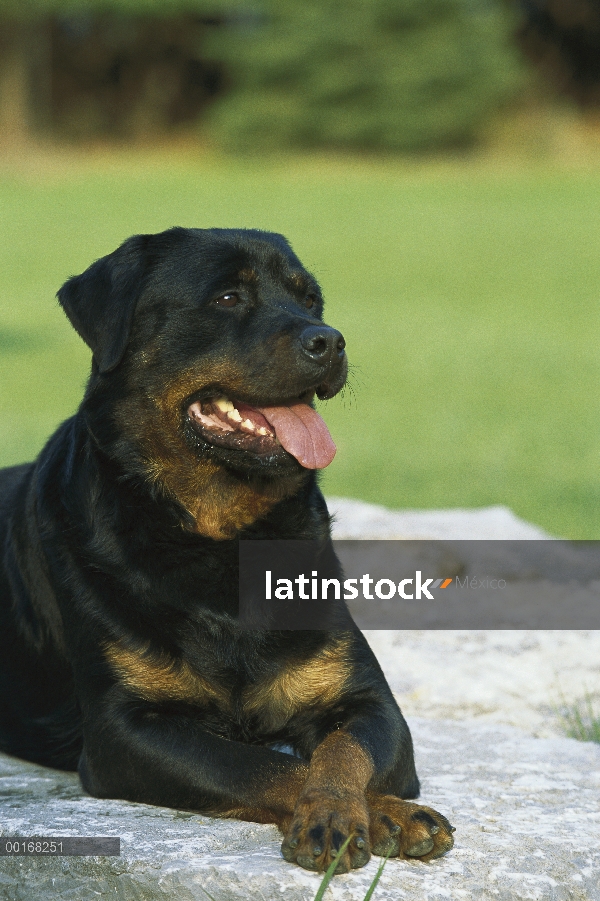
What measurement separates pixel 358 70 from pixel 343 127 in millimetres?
1807

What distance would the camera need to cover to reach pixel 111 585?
399 cm

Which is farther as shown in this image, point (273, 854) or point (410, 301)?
point (410, 301)

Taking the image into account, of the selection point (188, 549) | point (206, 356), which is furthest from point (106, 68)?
point (188, 549)

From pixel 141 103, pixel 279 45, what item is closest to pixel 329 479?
pixel 279 45

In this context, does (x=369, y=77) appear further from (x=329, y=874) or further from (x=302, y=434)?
(x=329, y=874)

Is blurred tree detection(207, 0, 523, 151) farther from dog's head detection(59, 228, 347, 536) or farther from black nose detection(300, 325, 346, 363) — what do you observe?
black nose detection(300, 325, 346, 363)

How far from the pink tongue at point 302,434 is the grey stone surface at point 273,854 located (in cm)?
104

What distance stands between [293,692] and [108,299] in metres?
1.35

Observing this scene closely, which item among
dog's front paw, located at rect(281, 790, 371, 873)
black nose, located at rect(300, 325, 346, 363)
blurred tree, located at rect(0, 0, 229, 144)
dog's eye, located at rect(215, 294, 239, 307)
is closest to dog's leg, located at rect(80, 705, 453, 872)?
dog's front paw, located at rect(281, 790, 371, 873)

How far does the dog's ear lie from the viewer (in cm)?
418

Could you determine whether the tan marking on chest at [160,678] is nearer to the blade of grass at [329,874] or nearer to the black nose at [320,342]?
the blade of grass at [329,874]

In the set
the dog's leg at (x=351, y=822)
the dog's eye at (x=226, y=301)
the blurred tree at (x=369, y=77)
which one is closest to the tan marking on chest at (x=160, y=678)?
the dog's leg at (x=351, y=822)

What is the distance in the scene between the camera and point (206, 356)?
4145mm

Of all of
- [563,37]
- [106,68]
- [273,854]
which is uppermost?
[563,37]
